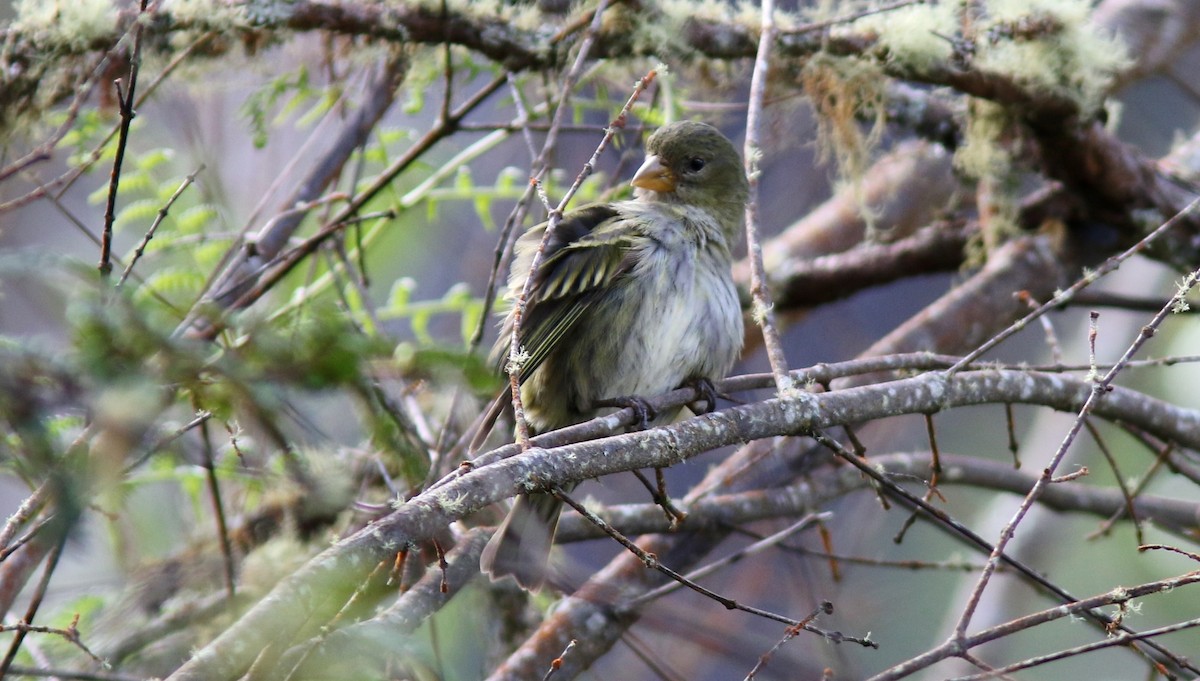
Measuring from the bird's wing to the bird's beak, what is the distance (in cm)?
43

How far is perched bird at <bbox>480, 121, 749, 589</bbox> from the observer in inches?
120

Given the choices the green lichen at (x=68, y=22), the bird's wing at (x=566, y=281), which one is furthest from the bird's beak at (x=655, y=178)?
the green lichen at (x=68, y=22)

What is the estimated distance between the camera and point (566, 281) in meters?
3.04

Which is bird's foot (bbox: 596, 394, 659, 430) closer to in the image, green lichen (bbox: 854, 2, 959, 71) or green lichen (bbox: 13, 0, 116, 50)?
green lichen (bbox: 854, 2, 959, 71)

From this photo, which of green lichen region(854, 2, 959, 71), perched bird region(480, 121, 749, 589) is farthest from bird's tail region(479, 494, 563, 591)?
green lichen region(854, 2, 959, 71)

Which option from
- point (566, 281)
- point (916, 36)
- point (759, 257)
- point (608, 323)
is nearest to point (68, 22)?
point (566, 281)

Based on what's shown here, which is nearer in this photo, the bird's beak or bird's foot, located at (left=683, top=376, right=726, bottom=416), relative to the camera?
bird's foot, located at (left=683, top=376, right=726, bottom=416)

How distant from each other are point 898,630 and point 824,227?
372cm

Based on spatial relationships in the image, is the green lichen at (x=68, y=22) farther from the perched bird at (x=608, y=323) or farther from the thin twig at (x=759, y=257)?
the thin twig at (x=759, y=257)

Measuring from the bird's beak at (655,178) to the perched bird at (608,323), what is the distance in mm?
232

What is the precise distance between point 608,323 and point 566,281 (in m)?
0.17

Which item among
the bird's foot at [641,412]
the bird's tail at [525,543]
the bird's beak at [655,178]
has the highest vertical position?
the bird's beak at [655,178]

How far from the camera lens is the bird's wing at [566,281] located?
3.02 metres

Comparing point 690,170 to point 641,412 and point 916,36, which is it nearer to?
point 916,36
